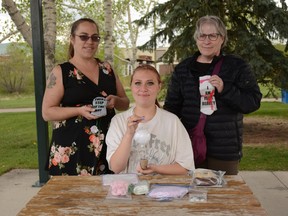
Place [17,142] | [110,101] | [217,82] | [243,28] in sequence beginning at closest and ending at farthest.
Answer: [217,82], [110,101], [243,28], [17,142]

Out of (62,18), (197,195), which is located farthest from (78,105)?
(62,18)

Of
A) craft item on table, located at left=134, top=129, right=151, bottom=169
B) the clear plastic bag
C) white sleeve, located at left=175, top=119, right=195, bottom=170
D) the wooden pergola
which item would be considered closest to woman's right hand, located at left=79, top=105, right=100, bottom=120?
craft item on table, located at left=134, top=129, right=151, bottom=169

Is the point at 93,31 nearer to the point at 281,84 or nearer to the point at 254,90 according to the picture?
the point at 254,90

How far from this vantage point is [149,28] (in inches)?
355

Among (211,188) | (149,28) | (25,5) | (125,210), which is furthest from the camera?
(25,5)

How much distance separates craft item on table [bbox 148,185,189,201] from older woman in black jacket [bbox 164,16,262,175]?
77 centimetres

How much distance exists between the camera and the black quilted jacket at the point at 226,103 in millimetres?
2686

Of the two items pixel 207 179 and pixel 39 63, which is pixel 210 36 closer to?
pixel 207 179

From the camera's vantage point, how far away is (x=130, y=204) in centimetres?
189

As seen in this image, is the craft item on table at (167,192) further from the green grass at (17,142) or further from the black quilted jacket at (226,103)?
the green grass at (17,142)

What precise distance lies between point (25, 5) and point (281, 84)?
8818mm

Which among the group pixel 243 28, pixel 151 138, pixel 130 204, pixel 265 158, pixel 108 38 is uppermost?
pixel 243 28

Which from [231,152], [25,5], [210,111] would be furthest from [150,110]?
[25,5]

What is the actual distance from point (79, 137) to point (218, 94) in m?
1.04
